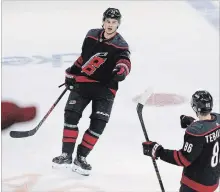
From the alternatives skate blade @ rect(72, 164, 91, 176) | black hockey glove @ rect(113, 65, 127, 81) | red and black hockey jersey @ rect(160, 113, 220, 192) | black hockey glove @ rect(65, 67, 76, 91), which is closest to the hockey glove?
black hockey glove @ rect(113, 65, 127, 81)

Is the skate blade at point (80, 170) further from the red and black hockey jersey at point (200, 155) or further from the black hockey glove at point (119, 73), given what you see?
the red and black hockey jersey at point (200, 155)

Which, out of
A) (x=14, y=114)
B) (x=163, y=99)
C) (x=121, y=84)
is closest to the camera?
(x=14, y=114)

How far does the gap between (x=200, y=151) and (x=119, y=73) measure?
2.64 ft

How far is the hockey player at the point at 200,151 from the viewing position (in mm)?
2977

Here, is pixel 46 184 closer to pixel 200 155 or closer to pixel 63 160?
pixel 63 160

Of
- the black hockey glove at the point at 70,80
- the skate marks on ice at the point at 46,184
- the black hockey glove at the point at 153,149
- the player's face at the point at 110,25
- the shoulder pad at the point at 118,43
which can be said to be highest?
the player's face at the point at 110,25

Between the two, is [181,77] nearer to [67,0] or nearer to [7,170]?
[7,170]

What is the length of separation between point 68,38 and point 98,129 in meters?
2.84

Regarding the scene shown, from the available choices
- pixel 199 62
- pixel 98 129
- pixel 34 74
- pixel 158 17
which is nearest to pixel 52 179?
pixel 98 129

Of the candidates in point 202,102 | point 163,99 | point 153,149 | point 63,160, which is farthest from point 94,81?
point 163,99

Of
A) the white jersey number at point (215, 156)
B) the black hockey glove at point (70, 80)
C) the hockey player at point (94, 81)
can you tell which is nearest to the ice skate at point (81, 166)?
the hockey player at point (94, 81)

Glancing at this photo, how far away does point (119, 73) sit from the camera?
11.6 ft

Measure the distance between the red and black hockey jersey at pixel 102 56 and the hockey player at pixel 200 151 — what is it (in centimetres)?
73

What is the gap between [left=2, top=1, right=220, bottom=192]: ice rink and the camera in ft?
13.0
